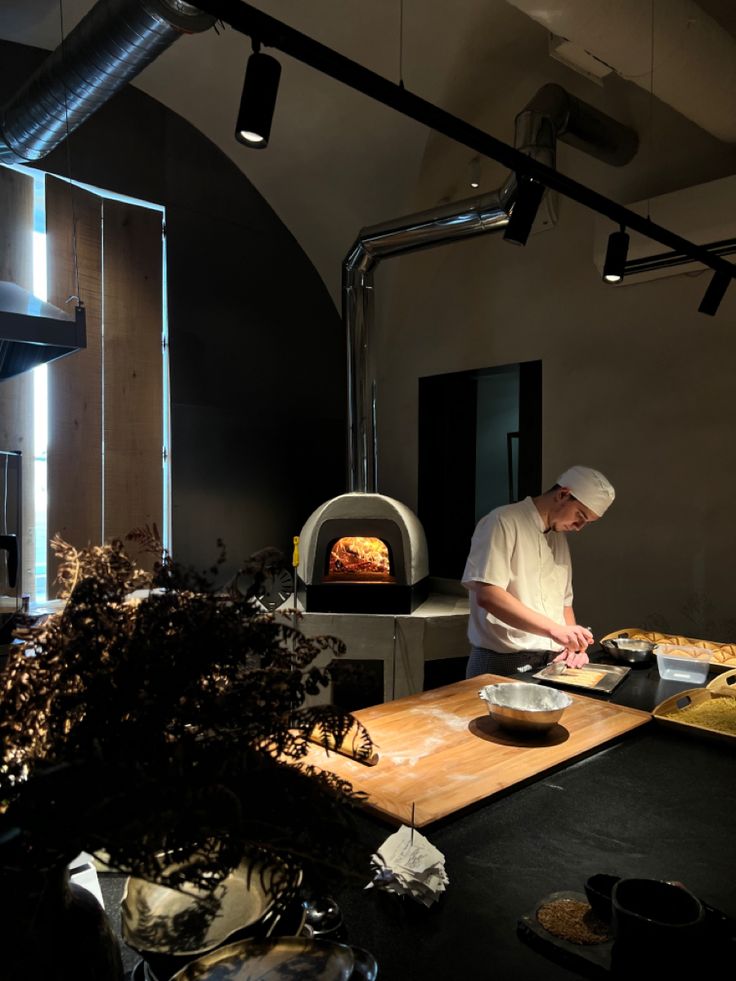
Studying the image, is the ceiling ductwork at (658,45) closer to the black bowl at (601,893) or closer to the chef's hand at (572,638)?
the chef's hand at (572,638)

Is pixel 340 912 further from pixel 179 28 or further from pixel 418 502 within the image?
pixel 418 502

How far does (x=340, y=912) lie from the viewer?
930mm

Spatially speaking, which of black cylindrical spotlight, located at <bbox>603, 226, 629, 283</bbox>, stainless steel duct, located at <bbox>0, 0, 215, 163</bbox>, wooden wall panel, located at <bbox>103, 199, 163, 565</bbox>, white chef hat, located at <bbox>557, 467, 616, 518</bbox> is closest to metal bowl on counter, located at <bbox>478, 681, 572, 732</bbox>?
white chef hat, located at <bbox>557, 467, 616, 518</bbox>

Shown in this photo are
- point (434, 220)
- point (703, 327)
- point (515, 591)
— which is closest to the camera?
point (515, 591)

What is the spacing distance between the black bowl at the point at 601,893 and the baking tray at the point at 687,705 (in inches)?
32.2

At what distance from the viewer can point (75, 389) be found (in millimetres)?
3785

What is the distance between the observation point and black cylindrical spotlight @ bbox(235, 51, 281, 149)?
154 centimetres

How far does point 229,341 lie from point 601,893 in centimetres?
403

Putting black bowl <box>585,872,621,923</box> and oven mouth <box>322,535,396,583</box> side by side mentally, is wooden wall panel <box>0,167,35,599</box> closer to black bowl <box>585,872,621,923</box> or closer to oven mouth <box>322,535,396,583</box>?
oven mouth <box>322,535,396,583</box>

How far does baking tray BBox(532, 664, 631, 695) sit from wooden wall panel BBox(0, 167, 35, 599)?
2.76 m

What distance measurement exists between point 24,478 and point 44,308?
1264mm

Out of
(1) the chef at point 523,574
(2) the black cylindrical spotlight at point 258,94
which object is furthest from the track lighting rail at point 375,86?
(1) the chef at point 523,574

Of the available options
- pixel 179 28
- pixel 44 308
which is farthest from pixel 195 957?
pixel 179 28

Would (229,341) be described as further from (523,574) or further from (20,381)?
(523,574)
